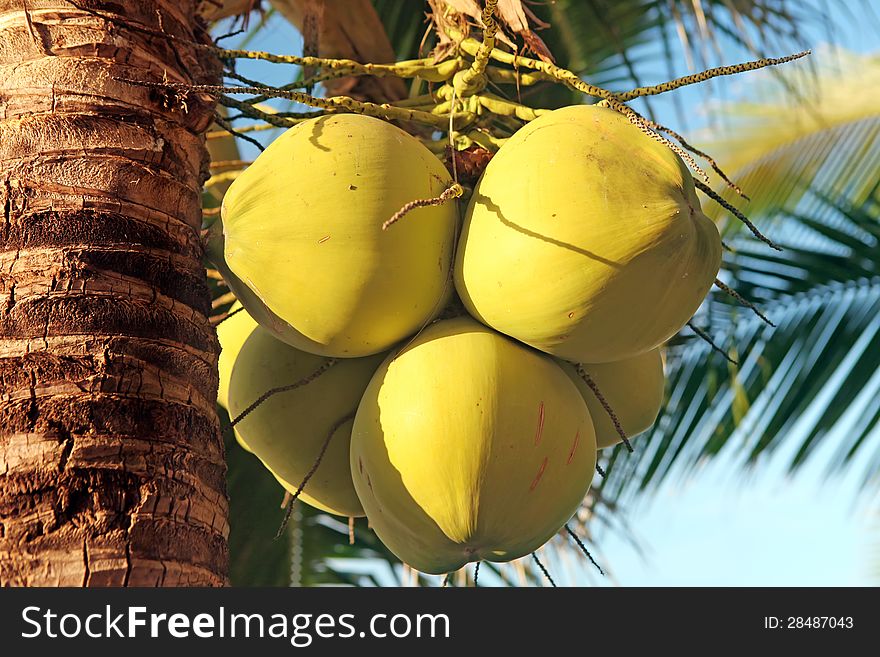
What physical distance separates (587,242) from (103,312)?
2.25 feet

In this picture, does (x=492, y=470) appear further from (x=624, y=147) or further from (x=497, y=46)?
(x=497, y=46)

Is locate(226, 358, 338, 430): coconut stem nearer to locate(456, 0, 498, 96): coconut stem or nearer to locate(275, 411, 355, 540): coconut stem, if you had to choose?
locate(275, 411, 355, 540): coconut stem

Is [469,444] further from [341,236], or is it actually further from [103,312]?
[103,312]

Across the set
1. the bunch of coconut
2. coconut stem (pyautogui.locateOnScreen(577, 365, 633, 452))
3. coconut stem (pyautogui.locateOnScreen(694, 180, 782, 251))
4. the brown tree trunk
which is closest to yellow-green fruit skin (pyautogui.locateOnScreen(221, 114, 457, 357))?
the bunch of coconut

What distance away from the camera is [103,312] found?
4.37ft

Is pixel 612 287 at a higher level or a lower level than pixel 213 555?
higher

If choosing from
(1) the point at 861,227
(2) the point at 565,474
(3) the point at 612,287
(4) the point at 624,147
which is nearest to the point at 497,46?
(4) the point at 624,147

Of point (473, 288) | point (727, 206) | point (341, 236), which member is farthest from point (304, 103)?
point (727, 206)

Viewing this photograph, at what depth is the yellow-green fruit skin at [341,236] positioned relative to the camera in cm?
143

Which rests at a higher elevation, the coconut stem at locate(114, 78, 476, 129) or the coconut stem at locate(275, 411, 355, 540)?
the coconut stem at locate(114, 78, 476, 129)

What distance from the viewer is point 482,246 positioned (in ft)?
4.78

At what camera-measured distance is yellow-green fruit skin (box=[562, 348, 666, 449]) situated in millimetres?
1689
